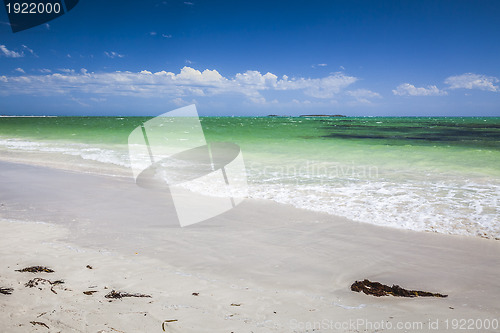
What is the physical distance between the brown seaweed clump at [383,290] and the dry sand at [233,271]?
0.09 m

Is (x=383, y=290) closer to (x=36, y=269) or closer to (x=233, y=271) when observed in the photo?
(x=233, y=271)

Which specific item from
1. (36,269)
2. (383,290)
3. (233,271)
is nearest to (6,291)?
(36,269)

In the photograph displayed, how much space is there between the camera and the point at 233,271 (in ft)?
11.7

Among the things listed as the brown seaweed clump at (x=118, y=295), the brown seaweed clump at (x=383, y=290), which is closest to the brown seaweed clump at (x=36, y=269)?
the brown seaweed clump at (x=118, y=295)

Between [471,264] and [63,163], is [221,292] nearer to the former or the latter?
[471,264]

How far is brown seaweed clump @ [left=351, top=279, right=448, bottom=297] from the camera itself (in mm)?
3119

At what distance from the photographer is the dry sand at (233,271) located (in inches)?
102

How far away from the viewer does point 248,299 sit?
115 inches

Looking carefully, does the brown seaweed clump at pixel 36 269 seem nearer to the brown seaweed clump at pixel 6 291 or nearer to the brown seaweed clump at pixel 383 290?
the brown seaweed clump at pixel 6 291

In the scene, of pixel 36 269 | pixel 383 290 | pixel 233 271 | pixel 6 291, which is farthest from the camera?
pixel 233 271

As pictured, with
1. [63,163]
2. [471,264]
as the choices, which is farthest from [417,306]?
[63,163]

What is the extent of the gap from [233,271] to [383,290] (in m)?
1.57

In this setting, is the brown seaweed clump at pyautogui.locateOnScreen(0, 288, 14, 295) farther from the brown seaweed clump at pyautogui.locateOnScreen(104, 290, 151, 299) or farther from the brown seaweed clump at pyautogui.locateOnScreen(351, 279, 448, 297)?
the brown seaweed clump at pyautogui.locateOnScreen(351, 279, 448, 297)

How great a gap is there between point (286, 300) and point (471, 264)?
8.34 feet
